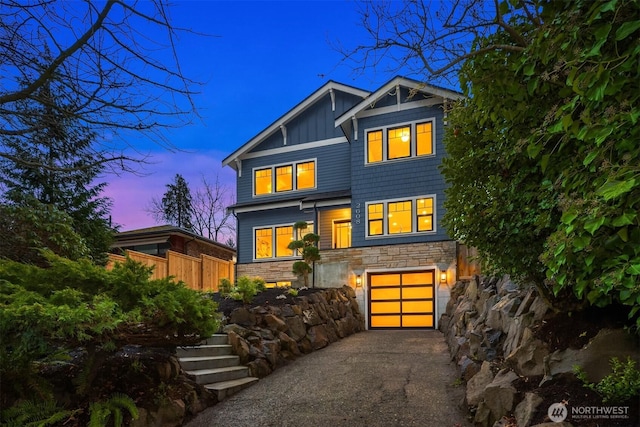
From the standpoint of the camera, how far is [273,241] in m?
17.4

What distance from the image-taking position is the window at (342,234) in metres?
16.5

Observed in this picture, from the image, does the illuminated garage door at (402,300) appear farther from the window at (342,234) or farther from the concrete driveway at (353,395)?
the concrete driveway at (353,395)

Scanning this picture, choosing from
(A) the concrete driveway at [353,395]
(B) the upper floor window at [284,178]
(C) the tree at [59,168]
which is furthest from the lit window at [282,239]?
(A) the concrete driveway at [353,395]

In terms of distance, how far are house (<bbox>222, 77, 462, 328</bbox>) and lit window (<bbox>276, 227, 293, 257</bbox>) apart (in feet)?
0.15

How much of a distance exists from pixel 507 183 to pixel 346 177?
1222cm

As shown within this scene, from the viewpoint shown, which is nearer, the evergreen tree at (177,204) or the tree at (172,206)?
the evergreen tree at (177,204)

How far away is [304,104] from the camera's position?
17469mm

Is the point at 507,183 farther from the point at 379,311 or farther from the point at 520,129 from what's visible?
the point at 379,311

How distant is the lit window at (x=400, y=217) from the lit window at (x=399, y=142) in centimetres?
180

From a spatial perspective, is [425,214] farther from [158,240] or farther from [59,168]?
[59,168]

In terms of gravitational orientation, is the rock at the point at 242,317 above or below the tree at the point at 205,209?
below

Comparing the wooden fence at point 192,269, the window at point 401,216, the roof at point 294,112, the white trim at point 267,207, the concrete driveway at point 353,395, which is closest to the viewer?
the concrete driveway at point 353,395

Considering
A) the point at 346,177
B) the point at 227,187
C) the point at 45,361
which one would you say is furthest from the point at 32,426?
the point at 227,187

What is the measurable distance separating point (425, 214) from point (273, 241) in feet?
22.2
